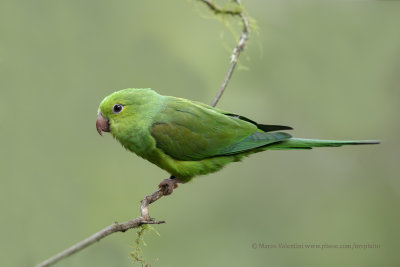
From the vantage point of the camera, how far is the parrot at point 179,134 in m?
3.61

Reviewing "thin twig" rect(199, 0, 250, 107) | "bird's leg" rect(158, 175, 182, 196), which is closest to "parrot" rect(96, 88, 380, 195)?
"bird's leg" rect(158, 175, 182, 196)

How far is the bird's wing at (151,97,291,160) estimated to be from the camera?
11.9ft

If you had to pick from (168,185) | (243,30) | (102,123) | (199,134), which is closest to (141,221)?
(168,185)

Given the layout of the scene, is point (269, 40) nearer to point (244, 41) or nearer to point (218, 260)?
point (244, 41)

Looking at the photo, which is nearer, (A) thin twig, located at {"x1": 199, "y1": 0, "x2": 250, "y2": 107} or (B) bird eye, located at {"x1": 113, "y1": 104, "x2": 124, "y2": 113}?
Result: (B) bird eye, located at {"x1": 113, "y1": 104, "x2": 124, "y2": 113}

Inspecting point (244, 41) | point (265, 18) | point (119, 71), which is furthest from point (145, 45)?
point (244, 41)

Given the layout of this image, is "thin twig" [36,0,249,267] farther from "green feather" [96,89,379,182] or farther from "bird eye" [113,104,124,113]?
"bird eye" [113,104,124,113]

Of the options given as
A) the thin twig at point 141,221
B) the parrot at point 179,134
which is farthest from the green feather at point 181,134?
the thin twig at point 141,221

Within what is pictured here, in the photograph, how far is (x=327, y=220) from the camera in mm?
5711

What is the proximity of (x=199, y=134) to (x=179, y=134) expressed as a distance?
6.9 inches

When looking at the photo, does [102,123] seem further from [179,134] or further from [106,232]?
[106,232]

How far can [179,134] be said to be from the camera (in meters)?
3.63

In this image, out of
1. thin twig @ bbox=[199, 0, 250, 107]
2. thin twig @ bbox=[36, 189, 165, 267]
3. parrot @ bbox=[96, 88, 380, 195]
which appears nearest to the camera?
thin twig @ bbox=[36, 189, 165, 267]

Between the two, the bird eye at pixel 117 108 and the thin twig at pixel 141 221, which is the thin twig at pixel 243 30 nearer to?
the thin twig at pixel 141 221
